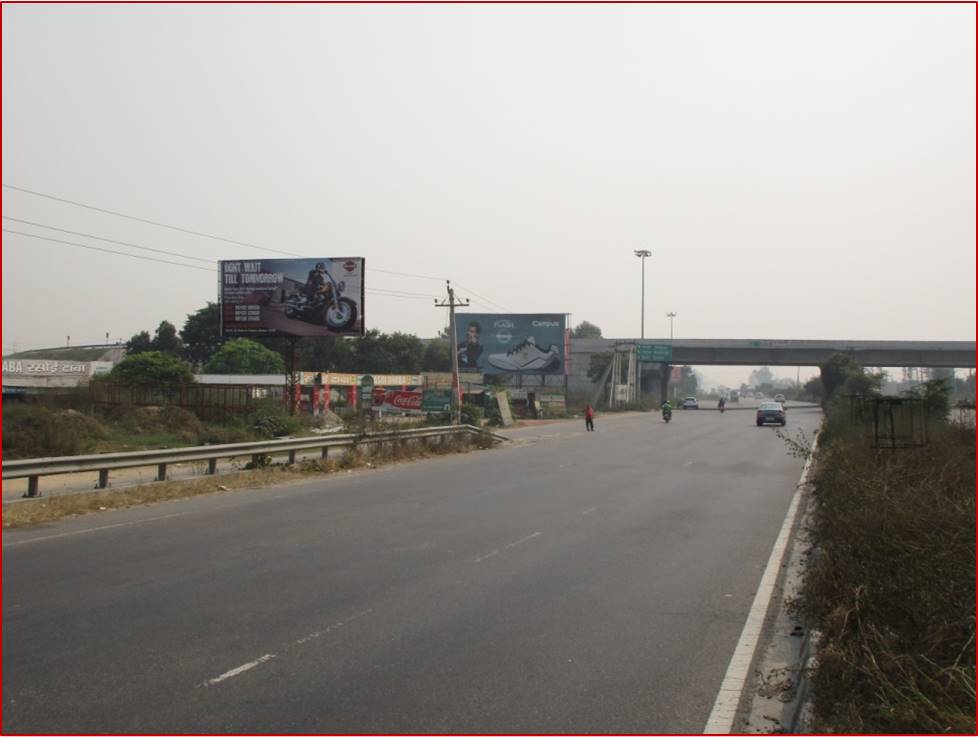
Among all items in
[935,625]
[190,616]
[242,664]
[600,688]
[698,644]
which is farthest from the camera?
[190,616]

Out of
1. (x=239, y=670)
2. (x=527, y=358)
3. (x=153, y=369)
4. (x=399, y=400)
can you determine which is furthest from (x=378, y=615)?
(x=527, y=358)

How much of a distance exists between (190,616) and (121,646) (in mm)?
1063

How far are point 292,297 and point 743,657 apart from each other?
131 ft

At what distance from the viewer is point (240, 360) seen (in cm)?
9162

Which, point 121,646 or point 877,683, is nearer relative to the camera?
point 877,683

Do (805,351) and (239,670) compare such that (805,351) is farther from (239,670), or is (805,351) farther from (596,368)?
(239,670)

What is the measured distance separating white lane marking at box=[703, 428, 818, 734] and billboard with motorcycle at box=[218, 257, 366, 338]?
1330 inches

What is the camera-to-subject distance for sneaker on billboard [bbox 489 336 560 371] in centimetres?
8106

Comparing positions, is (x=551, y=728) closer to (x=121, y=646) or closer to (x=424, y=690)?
(x=424, y=690)

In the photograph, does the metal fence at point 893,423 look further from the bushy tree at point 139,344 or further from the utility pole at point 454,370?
the bushy tree at point 139,344

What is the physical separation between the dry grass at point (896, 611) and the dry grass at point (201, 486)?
38.6 ft

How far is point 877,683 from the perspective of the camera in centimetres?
540

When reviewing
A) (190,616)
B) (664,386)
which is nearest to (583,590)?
(190,616)

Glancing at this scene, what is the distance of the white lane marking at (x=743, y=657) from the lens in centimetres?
586
